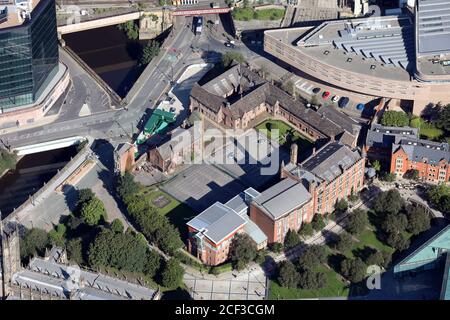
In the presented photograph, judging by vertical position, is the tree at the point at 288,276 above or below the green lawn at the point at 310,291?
above

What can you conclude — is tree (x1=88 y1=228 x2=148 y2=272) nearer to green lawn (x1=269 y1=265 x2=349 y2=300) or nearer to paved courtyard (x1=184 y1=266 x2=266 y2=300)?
paved courtyard (x1=184 y1=266 x2=266 y2=300)

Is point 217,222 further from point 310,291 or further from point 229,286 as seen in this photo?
point 310,291

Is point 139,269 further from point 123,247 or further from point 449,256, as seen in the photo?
point 449,256

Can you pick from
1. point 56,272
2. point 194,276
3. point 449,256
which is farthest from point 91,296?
point 449,256

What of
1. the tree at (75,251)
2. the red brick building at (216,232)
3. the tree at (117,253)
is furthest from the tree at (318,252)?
the tree at (75,251)

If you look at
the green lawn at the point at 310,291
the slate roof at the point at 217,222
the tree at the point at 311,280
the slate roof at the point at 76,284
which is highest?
the slate roof at the point at 217,222

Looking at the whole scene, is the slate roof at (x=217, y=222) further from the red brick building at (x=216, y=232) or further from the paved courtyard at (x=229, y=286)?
the paved courtyard at (x=229, y=286)
